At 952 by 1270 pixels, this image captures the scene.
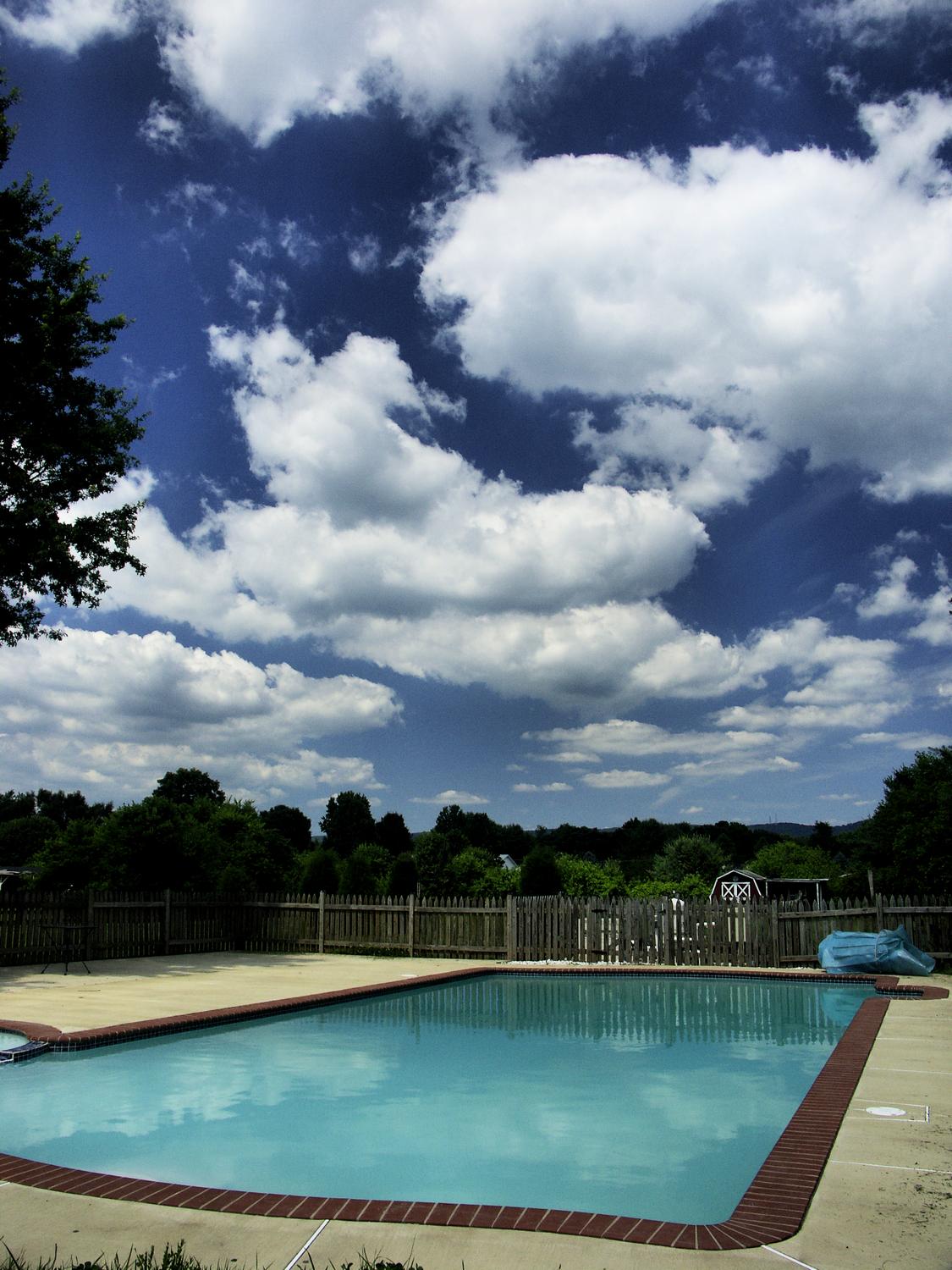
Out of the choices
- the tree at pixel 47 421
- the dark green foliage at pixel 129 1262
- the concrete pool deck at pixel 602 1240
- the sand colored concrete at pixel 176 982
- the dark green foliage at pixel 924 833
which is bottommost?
the sand colored concrete at pixel 176 982

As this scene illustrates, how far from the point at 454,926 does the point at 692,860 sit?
30480 mm

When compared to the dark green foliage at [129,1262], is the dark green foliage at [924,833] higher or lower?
higher

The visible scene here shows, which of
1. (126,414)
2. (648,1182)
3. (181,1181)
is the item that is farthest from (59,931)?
(648,1182)

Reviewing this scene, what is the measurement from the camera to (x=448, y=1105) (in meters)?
8.17

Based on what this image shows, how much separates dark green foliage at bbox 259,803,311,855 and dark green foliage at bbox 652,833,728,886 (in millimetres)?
47275

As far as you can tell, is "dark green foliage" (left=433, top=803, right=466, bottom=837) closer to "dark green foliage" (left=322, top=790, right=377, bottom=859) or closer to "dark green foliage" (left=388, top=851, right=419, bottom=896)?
"dark green foliage" (left=322, top=790, right=377, bottom=859)

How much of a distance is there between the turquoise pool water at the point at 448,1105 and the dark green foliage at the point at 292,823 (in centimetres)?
7858

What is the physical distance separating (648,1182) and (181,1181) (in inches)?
112

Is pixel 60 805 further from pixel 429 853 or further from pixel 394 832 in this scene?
pixel 429 853

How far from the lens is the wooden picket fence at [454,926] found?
17.9 meters

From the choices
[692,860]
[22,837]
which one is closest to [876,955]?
[692,860]

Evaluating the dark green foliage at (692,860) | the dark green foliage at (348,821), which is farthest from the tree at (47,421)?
the dark green foliage at (348,821)

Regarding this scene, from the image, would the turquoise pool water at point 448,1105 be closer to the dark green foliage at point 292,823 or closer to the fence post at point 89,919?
the fence post at point 89,919

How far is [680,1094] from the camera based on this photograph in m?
8.52
